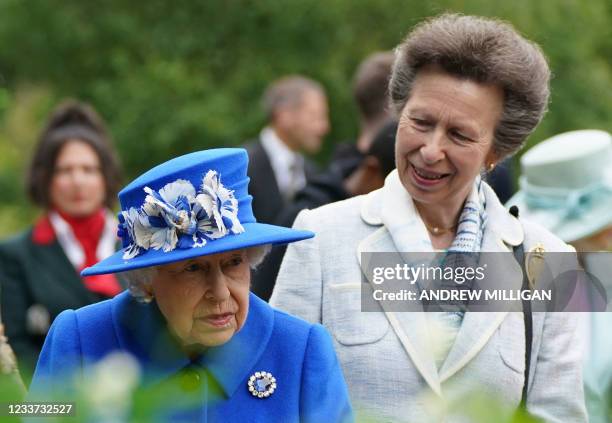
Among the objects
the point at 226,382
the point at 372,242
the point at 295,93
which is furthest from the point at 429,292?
the point at 295,93

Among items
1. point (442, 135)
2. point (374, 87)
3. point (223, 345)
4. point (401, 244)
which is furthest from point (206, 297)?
point (374, 87)

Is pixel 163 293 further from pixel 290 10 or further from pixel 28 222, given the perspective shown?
pixel 290 10

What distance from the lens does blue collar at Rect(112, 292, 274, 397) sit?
2873mm

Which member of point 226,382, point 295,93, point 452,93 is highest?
point 295,93

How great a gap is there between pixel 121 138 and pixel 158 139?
46 cm

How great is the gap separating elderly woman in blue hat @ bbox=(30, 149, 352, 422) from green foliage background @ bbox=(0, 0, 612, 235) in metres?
11.2

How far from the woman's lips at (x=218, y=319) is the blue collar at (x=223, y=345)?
81 mm

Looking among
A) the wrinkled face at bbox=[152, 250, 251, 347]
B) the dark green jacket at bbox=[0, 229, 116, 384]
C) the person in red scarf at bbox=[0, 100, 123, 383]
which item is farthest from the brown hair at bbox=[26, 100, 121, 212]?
the wrinkled face at bbox=[152, 250, 251, 347]

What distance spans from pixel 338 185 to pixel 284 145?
11.6ft

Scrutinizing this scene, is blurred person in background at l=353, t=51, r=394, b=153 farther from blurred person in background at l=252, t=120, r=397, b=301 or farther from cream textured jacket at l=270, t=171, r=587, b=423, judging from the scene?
cream textured jacket at l=270, t=171, r=587, b=423

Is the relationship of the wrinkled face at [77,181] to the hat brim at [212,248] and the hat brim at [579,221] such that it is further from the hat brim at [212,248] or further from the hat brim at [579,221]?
the hat brim at [212,248]

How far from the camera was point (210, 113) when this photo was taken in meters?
14.3

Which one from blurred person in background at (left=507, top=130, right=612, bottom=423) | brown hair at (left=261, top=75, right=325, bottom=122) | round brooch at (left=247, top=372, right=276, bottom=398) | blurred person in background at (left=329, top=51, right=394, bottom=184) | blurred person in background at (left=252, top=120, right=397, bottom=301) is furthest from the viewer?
brown hair at (left=261, top=75, right=325, bottom=122)

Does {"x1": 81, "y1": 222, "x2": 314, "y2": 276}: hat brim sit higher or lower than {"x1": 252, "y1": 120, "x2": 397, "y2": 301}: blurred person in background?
lower
